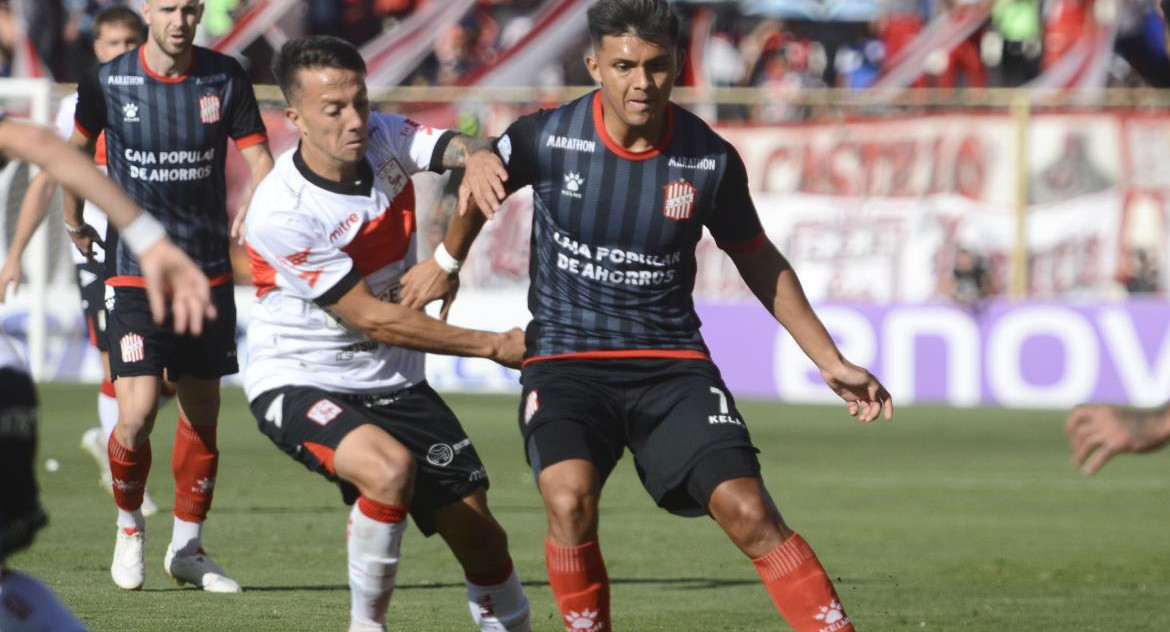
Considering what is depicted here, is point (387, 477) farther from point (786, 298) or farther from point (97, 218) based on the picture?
point (97, 218)

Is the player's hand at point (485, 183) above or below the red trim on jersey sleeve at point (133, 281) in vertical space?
above

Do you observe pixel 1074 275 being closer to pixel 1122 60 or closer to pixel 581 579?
pixel 1122 60

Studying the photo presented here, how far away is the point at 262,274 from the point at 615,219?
1405mm

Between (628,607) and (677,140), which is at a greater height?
(677,140)

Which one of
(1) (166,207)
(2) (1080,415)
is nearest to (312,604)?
(1) (166,207)

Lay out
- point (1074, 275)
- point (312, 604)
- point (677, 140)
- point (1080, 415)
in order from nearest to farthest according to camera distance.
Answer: point (1080, 415) → point (677, 140) → point (312, 604) → point (1074, 275)

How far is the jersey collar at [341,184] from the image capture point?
6852 millimetres

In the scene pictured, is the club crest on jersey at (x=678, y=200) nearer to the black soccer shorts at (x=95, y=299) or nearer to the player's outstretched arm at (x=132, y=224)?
the player's outstretched arm at (x=132, y=224)

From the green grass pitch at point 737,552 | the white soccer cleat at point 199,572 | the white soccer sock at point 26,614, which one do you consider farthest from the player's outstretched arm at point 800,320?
the white soccer cleat at point 199,572

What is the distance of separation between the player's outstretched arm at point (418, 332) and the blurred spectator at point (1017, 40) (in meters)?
18.0

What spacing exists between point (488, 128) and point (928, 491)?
31.7 feet

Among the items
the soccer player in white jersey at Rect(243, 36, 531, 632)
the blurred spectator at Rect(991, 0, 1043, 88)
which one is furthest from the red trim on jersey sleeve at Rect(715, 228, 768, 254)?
the blurred spectator at Rect(991, 0, 1043, 88)

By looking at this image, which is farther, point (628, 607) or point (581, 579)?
point (628, 607)

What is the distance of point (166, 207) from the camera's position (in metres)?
9.02
